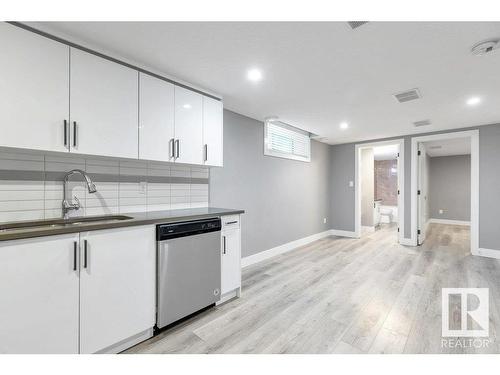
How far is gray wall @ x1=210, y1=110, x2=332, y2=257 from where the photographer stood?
3.33 meters

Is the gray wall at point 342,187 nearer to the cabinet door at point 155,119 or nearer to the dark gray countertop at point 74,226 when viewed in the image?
the dark gray countertop at point 74,226

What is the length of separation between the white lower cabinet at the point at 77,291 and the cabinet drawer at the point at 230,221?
0.74 m

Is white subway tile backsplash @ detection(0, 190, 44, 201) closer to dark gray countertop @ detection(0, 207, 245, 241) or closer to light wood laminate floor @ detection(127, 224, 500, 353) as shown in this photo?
dark gray countertop @ detection(0, 207, 245, 241)

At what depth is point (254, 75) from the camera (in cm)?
234

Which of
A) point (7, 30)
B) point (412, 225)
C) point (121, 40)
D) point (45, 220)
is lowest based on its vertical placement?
point (412, 225)

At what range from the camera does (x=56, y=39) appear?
64.6 inches

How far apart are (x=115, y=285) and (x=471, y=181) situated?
5.55 metres

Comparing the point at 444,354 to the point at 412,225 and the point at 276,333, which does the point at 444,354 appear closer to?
the point at 276,333

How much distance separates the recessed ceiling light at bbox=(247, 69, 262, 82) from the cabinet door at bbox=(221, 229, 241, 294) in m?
1.58

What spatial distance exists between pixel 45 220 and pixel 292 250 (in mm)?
3658

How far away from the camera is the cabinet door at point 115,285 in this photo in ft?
5.03

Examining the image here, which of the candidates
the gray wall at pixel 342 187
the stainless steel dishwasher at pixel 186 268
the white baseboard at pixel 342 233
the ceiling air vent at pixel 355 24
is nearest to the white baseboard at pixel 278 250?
the white baseboard at pixel 342 233

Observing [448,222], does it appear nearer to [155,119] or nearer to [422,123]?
[422,123]

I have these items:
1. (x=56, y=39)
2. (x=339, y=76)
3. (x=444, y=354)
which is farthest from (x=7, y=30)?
(x=444, y=354)
